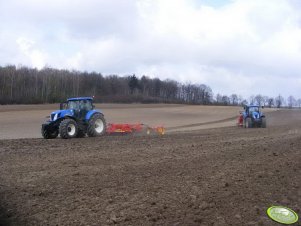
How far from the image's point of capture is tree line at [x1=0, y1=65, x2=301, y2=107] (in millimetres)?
93750

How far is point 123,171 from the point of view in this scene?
407 inches

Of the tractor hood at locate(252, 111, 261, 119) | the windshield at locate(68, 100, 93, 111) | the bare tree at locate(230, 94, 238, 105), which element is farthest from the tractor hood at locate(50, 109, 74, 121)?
the bare tree at locate(230, 94, 238, 105)

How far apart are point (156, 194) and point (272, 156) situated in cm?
498

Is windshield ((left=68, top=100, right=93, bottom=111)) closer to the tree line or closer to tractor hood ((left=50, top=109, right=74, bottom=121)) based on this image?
tractor hood ((left=50, top=109, right=74, bottom=121))

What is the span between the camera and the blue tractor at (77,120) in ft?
77.3

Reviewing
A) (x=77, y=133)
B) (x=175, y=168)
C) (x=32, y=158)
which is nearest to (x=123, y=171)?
(x=175, y=168)

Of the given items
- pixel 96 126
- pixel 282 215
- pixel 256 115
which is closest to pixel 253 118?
pixel 256 115

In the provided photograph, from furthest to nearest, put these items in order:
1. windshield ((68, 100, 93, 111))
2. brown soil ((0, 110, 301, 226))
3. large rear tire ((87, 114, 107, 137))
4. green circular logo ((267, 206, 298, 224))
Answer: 1. windshield ((68, 100, 93, 111))
2. large rear tire ((87, 114, 107, 137))
3. brown soil ((0, 110, 301, 226))
4. green circular logo ((267, 206, 298, 224))

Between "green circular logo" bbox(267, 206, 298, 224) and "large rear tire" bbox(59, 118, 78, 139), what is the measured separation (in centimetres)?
1602

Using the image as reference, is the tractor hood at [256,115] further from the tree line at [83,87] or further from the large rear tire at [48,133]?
the tree line at [83,87]

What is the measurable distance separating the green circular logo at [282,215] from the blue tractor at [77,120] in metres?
16.6

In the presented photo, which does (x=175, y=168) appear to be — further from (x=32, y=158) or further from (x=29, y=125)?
(x=29, y=125)

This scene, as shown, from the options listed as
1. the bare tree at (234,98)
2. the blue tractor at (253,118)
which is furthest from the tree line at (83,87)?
the blue tractor at (253,118)

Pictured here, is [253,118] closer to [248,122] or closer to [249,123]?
[249,123]
